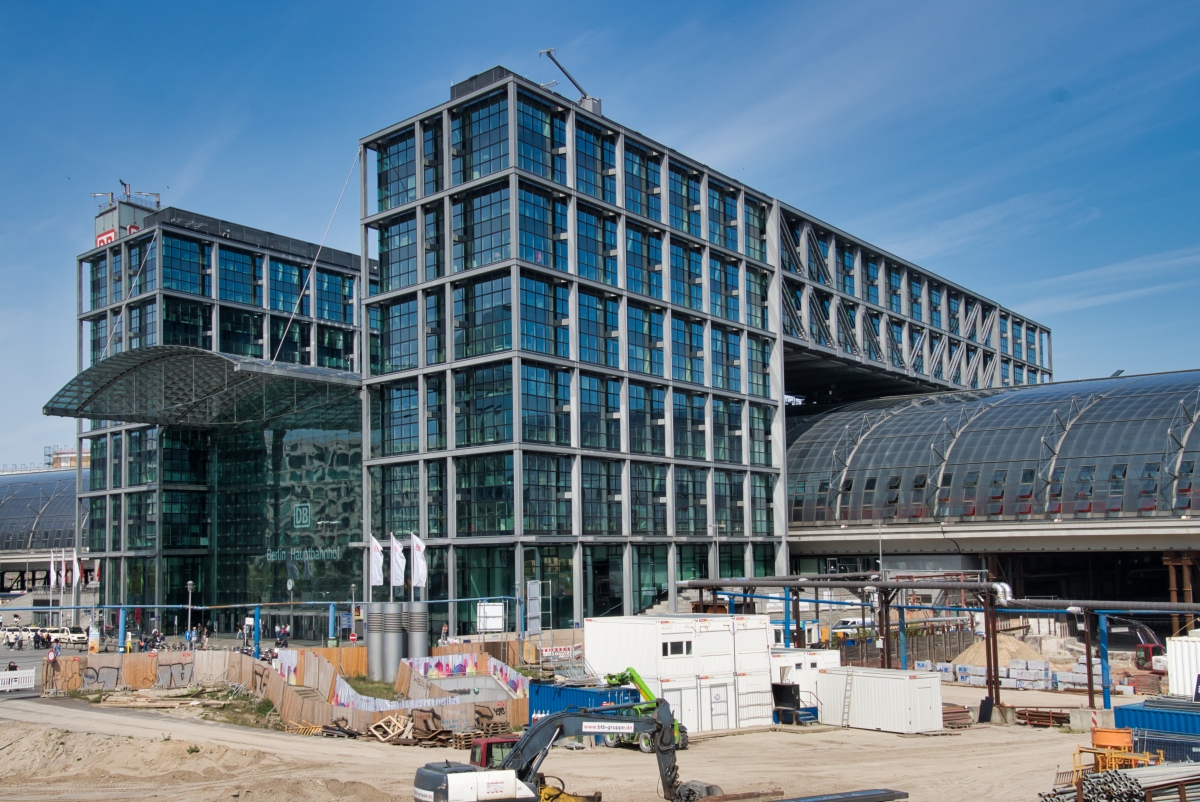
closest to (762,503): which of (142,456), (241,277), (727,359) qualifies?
(727,359)

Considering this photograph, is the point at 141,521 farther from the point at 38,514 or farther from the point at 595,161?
the point at 38,514

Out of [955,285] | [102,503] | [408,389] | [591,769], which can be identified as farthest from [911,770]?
[955,285]

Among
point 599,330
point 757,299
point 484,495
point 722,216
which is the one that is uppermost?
point 722,216

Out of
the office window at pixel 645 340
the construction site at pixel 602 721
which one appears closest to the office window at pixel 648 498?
the office window at pixel 645 340

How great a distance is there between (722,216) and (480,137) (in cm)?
2243

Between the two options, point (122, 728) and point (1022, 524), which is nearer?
point (122, 728)

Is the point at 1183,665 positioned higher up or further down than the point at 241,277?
further down

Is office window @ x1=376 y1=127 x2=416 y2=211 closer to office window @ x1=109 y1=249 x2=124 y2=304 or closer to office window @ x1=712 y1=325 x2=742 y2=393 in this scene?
office window @ x1=712 y1=325 x2=742 y2=393

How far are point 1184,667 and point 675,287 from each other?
4043 cm

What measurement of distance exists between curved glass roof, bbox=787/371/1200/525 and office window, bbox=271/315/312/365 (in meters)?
43.1

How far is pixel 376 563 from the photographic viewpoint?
Answer: 230 feet

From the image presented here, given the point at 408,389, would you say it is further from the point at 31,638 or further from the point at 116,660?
the point at 31,638

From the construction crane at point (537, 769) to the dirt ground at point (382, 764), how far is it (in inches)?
100

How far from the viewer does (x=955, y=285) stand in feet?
374
